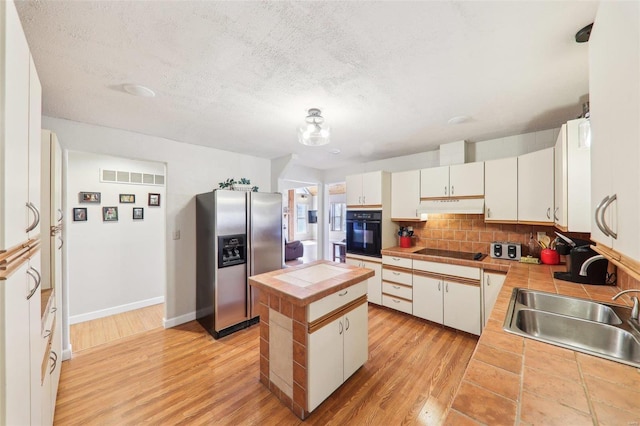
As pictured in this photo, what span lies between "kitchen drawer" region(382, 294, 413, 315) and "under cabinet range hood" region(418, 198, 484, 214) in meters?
1.21

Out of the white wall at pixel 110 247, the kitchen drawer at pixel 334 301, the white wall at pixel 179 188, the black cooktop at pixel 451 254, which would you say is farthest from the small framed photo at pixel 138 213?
the black cooktop at pixel 451 254

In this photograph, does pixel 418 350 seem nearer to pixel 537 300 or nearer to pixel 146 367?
pixel 537 300

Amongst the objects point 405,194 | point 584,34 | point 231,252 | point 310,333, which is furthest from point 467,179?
point 231,252

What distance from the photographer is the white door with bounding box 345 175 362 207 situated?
3.79 metres

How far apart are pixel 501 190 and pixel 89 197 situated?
5084 mm

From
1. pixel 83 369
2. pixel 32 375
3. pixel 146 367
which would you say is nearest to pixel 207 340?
pixel 146 367

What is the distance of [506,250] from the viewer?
9.16ft

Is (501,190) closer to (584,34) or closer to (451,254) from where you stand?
(451,254)

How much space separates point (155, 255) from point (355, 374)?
133 inches

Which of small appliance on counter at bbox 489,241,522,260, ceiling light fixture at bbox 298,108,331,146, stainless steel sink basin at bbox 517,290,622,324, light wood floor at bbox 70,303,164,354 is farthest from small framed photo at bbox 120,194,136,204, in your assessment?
small appliance on counter at bbox 489,241,522,260

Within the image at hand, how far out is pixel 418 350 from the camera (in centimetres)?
252

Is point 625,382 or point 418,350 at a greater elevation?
point 625,382

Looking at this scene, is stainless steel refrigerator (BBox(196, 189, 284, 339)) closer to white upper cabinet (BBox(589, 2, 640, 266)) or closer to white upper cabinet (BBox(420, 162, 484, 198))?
white upper cabinet (BBox(420, 162, 484, 198))

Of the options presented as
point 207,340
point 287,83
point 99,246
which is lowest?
point 207,340
